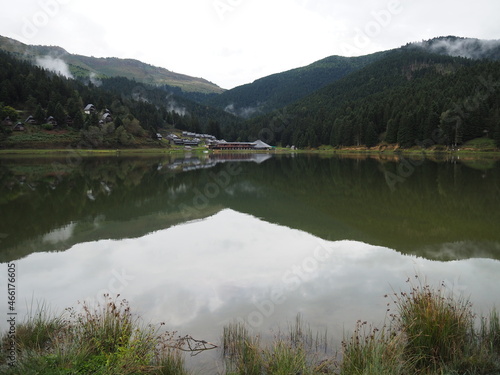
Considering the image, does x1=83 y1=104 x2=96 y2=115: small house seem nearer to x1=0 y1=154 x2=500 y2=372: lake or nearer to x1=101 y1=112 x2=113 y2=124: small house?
x1=101 y1=112 x2=113 y2=124: small house

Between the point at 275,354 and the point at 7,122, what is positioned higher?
the point at 7,122

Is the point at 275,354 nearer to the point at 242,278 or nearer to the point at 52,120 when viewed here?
the point at 242,278

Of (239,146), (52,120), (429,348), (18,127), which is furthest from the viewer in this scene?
(239,146)

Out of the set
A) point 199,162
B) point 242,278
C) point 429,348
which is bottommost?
point 242,278

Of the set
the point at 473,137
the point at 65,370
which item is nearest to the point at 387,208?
the point at 65,370

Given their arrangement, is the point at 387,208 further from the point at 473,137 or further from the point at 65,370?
the point at 473,137

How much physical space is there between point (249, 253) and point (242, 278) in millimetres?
2521

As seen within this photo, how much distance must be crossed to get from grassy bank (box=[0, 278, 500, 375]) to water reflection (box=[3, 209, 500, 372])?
3.48ft

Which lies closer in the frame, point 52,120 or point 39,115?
point 39,115

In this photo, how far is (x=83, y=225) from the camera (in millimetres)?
16391

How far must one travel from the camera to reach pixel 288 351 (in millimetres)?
5188

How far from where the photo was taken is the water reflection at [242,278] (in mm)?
7555

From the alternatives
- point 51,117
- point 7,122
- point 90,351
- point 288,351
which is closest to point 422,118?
point 288,351

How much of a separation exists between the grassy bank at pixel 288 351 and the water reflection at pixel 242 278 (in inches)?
41.8
